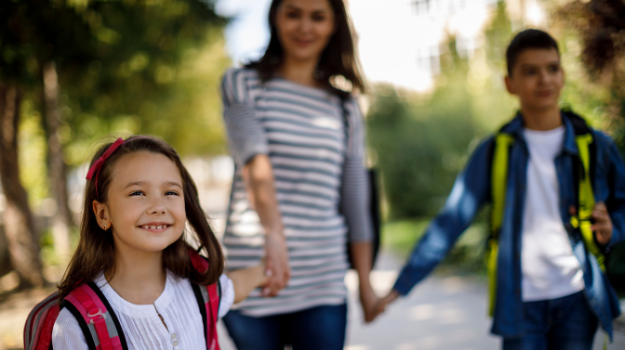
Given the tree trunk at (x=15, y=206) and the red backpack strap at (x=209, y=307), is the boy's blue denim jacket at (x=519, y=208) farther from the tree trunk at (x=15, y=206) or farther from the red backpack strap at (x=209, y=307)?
the tree trunk at (x=15, y=206)

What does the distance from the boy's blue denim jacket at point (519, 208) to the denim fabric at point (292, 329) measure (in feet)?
1.61

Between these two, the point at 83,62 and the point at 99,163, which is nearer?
the point at 99,163

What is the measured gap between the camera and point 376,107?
12.4m

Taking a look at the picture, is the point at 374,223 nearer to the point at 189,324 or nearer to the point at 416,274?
the point at 416,274

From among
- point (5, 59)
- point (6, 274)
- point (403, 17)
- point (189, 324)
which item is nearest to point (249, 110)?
point (189, 324)

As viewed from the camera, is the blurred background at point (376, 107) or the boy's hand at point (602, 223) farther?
the blurred background at point (376, 107)

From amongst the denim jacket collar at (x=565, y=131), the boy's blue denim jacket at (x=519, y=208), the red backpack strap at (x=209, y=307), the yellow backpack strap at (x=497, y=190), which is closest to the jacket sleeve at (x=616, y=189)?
the boy's blue denim jacket at (x=519, y=208)

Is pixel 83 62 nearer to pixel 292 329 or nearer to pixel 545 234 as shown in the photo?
pixel 292 329

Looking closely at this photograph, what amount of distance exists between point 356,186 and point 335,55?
0.59 meters

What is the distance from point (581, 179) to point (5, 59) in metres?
4.43

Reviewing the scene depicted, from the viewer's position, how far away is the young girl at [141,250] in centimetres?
148

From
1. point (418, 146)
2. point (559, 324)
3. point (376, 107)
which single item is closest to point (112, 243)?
point (559, 324)

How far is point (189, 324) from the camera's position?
1.56 meters

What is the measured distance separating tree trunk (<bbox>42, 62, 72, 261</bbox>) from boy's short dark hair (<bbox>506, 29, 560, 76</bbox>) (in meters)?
7.27
